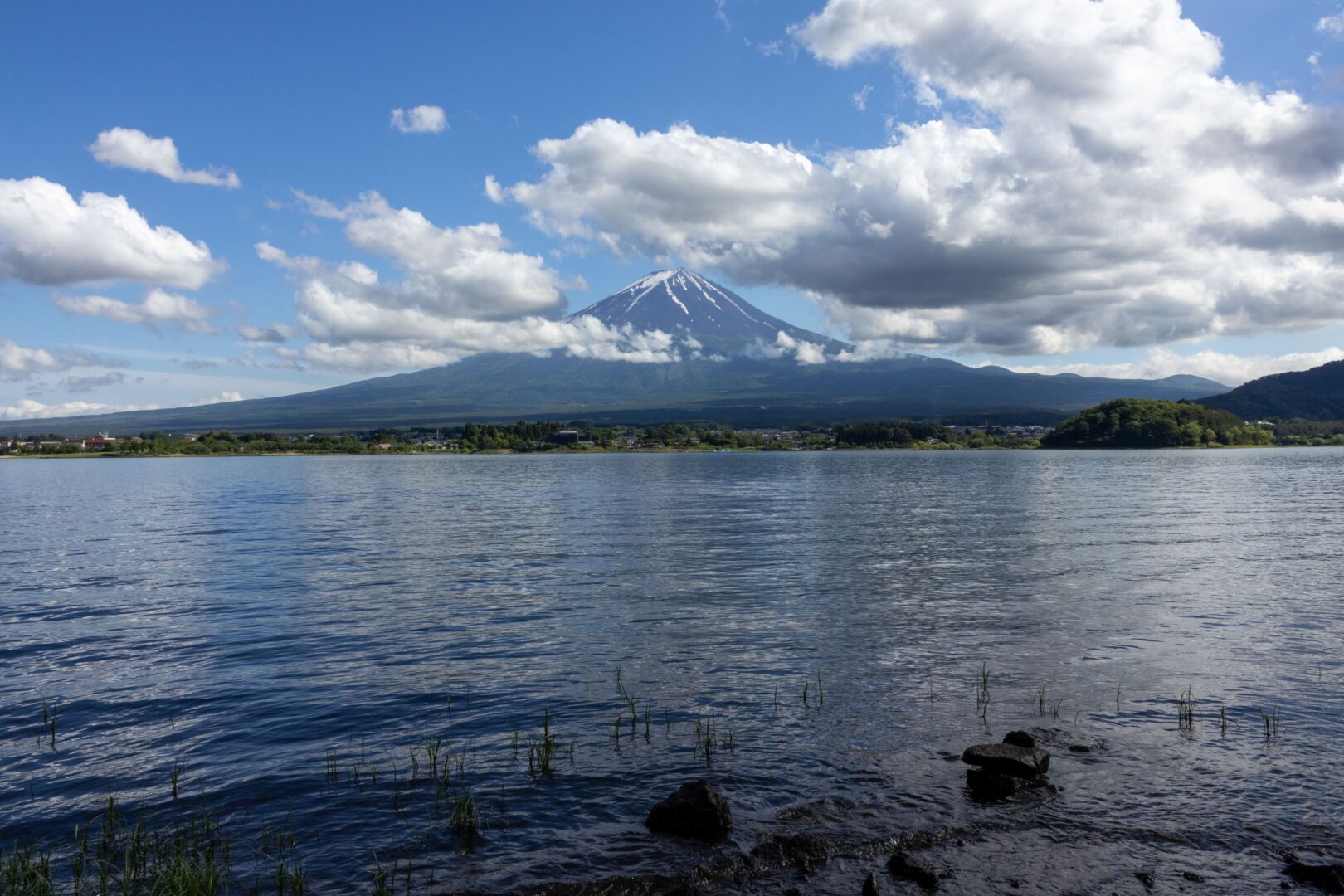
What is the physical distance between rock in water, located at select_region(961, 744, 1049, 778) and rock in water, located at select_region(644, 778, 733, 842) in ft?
14.2

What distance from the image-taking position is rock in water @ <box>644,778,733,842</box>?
465 inches

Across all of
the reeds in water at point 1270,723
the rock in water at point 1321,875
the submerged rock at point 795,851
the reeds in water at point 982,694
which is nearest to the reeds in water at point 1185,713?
the reeds in water at point 1270,723

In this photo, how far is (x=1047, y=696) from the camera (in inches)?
701

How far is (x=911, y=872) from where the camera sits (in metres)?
10.6

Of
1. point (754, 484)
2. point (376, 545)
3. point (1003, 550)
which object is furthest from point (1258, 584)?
point (754, 484)

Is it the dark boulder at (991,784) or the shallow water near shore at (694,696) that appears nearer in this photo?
the shallow water near shore at (694,696)

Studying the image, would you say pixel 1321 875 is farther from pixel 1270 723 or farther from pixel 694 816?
pixel 694 816

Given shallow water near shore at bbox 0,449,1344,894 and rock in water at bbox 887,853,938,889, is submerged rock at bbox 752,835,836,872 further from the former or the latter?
rock in water at bbox 887,853,938,889

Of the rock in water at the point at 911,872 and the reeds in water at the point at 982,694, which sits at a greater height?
the rock in water at the point at 911,872

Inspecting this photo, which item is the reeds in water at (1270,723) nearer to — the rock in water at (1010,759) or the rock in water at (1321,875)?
the rock in water at (1010,759)

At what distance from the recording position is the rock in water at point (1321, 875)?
33.4 feet

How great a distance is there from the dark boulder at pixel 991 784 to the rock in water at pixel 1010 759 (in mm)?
138

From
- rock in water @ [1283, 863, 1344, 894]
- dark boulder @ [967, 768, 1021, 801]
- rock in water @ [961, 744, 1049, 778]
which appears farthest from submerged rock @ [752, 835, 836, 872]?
rock in water @ [1283, 863, 1344, 894]

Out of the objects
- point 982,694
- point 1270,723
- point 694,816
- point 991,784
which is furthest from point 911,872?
point 1270,723
